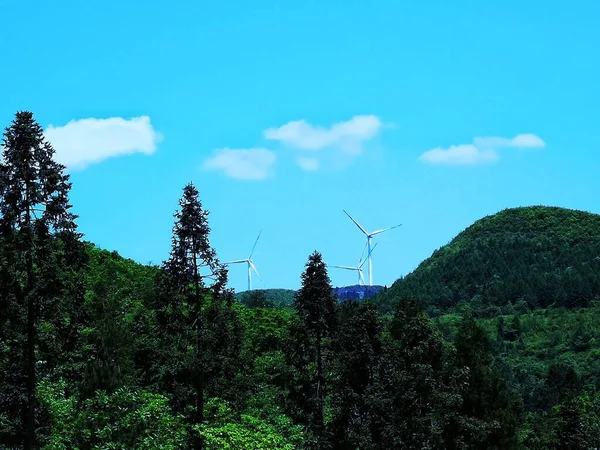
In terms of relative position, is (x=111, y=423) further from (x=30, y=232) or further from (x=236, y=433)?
(x=30, y=232)

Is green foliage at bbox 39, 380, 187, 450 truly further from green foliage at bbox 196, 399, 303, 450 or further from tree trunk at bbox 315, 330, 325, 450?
tree trunk at bbox 315, 330, 325, 450

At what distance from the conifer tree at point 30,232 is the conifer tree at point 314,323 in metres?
20.0

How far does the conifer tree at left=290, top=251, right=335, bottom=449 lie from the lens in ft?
176

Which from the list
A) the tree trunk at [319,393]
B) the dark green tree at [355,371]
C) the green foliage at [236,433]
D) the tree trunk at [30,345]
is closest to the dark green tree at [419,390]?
the dark green tree at [355,371]

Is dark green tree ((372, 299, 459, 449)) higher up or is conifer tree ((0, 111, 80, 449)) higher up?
conifer tree ((0, 111, 80, 449))

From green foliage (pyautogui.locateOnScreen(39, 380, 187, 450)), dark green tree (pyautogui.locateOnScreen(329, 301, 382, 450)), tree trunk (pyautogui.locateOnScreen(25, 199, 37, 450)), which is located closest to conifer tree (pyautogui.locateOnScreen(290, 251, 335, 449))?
dark green tree (pyautogui.locateOnScreen(329, 301, 382, 450))

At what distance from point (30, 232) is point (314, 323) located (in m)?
22.4

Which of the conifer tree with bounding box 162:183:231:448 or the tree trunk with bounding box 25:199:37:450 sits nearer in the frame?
the tree trunk with bounding box 25:199:37:450

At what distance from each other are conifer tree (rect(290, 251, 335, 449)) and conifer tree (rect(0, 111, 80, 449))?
787 inches

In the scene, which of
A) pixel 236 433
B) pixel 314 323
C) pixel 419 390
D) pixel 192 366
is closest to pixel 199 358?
pixel 192 366

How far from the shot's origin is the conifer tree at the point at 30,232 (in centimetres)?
3572

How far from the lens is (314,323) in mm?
53469

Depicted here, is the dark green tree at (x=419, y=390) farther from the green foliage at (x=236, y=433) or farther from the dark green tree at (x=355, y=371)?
the green foliage at (x=236, y=433)

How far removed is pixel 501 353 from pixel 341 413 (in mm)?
134126
